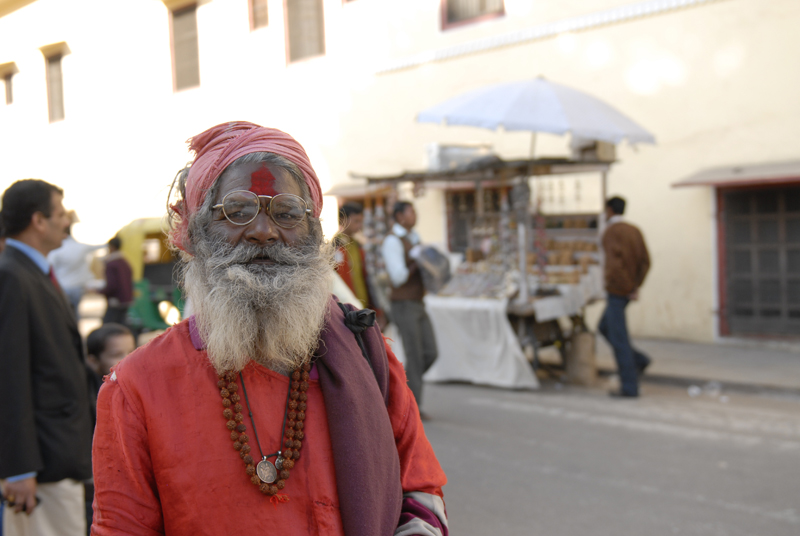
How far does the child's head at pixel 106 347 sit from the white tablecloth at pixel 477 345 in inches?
176

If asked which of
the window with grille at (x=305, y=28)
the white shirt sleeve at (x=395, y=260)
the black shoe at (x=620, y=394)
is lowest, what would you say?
the black shoe at (x=620, y=394)

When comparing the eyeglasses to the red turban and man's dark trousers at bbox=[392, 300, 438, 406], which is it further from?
man's dark trousers at bbox=[392, 300, 438, 406]

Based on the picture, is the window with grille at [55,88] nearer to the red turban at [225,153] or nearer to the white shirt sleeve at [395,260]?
the white shirt sleeve at [395,260]

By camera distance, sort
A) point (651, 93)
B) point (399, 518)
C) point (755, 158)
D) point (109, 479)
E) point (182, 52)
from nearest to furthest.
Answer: point (109, 479)
point (399, 518)
point (755, 158)
point (651, 93)
point (182, 52)

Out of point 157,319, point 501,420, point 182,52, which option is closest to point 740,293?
point 501,420

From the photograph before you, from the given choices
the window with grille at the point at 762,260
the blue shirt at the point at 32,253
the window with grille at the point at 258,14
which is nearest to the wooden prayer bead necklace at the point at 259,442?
the blue shirt at the point at 32,253

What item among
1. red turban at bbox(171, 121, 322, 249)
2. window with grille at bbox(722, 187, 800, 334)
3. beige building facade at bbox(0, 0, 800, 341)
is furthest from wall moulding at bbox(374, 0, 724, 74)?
red turban at bbox(171, 121, 322, 249)

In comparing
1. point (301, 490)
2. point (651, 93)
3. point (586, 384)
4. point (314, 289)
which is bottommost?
point (586, 384)

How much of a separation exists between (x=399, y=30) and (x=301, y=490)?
12.3 meters

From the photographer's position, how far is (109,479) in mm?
1396

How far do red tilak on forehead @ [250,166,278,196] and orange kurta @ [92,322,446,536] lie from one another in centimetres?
37

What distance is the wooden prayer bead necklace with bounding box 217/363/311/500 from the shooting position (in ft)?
4.67

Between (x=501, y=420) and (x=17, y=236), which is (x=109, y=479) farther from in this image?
(x=501, y=420)

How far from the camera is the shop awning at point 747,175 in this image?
820 centimetres
